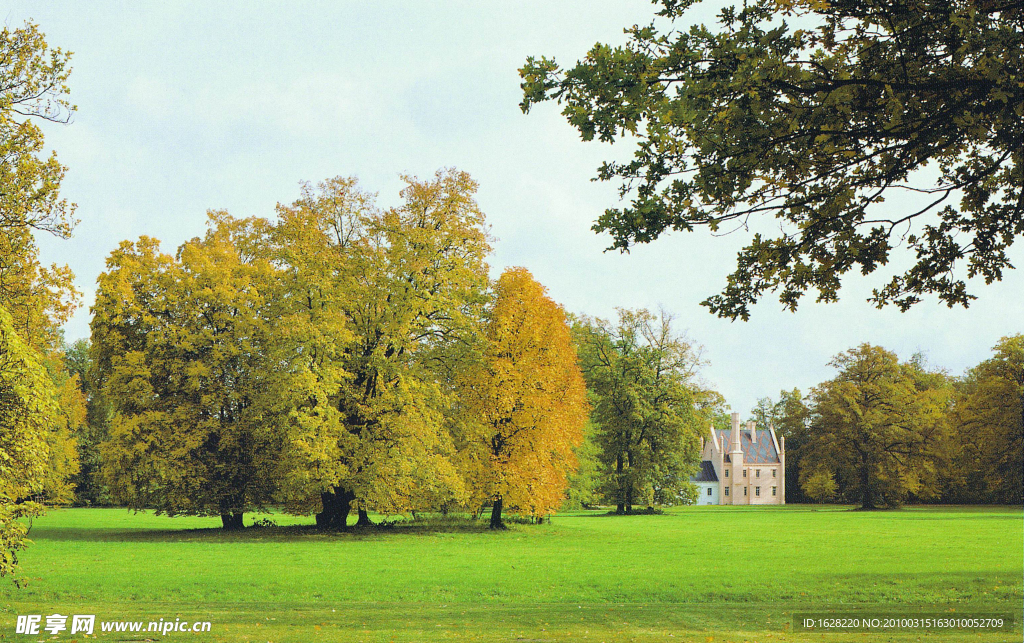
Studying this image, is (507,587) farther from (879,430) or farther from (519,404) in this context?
(879,430)

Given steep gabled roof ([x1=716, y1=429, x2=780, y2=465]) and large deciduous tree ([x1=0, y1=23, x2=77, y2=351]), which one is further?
steep gabled roof ([x1=716, y1=429, x2=780, y2=465])

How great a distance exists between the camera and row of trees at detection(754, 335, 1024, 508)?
57.7 meters

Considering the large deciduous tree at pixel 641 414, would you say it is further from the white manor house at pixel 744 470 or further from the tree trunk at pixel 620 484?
the white manor house at pixel 744 470

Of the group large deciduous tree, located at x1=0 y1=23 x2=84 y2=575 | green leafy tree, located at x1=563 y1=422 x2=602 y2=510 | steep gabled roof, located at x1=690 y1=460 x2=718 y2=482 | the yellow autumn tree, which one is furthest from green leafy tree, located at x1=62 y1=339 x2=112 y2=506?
steep gabled roof, located at x1=690 y1=460 x2=718 y2=482

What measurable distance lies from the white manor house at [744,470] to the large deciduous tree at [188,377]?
76.4 metres

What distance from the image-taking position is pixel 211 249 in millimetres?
35188

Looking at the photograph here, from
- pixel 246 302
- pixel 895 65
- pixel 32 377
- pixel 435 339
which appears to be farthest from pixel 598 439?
pixel 895 65

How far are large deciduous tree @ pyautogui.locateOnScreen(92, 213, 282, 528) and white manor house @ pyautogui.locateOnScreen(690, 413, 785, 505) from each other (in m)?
76.4

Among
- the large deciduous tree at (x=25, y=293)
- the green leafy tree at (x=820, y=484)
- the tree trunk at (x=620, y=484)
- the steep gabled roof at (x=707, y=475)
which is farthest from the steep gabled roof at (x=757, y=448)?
the large deciduous tree at (x=25, y=293)

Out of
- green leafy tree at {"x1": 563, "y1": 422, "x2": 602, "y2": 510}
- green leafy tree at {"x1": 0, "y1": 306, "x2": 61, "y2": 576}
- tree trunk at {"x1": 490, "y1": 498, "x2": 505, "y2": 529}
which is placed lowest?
tree trunk at {"x1": 490, "y1": 498, "x2": 505, "y2": 529}

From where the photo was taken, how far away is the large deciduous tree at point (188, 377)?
105 feet

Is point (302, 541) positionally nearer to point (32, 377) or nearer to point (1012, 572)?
point (32, 377)

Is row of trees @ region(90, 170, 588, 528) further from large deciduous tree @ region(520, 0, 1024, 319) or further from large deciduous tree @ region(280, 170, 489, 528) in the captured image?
large deciduous tree @ region(520, 0, 1024, 319)

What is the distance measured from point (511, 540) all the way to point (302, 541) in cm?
769
